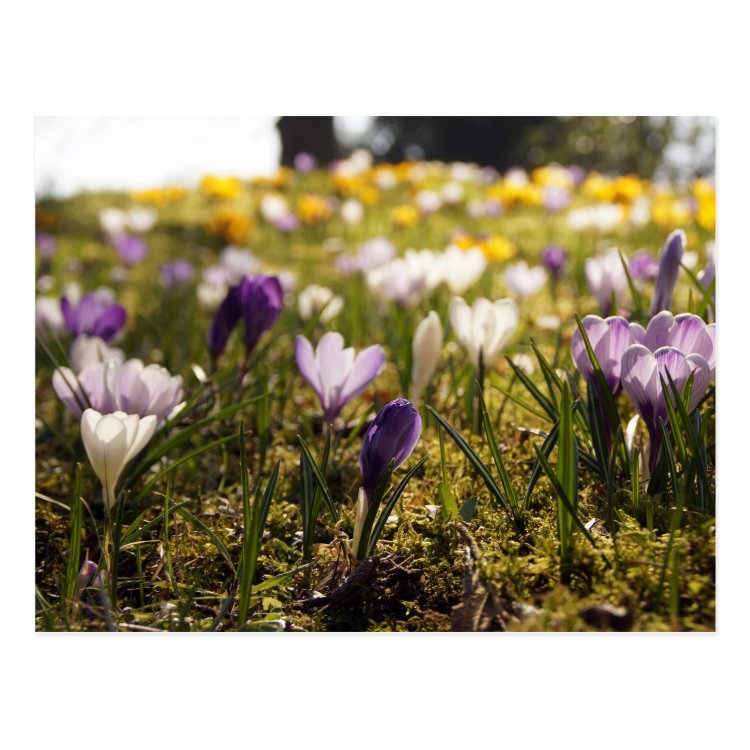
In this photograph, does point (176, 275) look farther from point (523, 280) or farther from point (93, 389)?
point (93, 389)

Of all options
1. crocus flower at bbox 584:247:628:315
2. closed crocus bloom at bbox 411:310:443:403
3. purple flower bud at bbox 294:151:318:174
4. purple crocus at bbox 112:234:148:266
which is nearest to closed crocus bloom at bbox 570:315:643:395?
closed crocus bloom at bbox 411:310:443:403

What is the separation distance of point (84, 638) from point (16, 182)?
98 cm

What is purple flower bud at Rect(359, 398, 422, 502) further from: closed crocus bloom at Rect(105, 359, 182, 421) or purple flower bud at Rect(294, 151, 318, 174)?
purple flower bud at Rect(294, 151, 318, 174)

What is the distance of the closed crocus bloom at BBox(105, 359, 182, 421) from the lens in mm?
1301

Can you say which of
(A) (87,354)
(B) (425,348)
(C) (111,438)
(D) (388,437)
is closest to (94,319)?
(A) (87,354)

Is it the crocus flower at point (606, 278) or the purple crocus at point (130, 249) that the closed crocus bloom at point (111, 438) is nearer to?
the crocus flower at point (606, 278)

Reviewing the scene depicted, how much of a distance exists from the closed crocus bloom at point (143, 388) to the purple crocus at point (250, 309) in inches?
14.9

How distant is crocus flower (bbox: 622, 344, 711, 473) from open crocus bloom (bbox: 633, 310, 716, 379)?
5 cm

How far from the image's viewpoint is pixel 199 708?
128cm

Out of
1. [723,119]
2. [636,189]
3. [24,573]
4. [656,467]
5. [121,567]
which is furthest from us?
[636,189]

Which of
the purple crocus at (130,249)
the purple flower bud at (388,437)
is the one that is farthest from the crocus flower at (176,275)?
the purple flower bud at (388,437)
